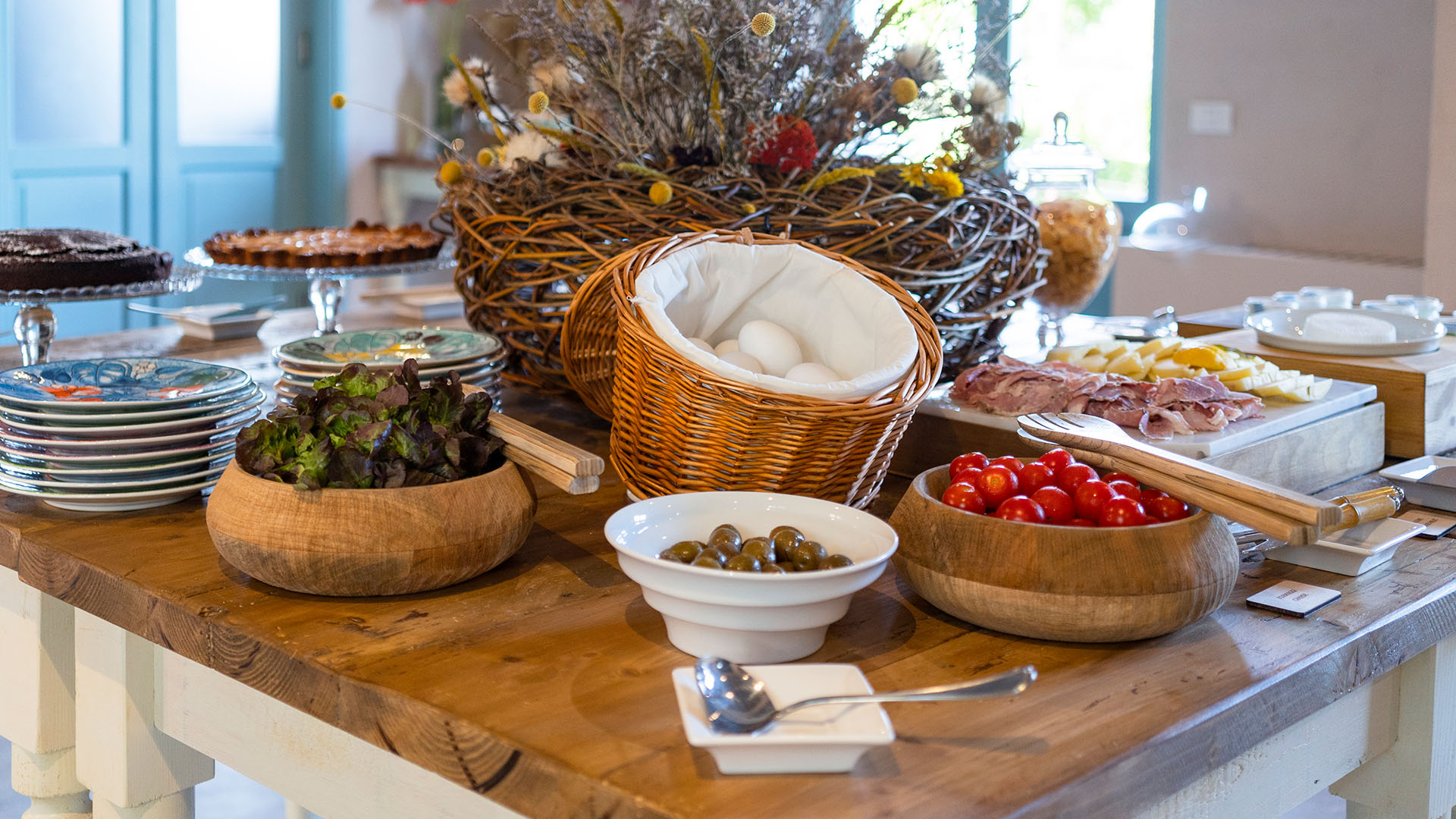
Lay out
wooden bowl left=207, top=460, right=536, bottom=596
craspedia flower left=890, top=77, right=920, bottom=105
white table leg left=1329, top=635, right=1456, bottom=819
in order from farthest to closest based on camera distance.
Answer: craspedia flower left=890, top=77, right=920, bottom=105
white table leg left=1329, top=635, right=1456, bottom=819
wooden bowl left=207, top=460, right=536, bottom=596

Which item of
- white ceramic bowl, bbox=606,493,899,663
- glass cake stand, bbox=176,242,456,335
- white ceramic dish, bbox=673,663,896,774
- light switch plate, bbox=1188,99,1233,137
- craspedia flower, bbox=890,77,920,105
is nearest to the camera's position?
white ceramic dish, bbox=673,663,896,774

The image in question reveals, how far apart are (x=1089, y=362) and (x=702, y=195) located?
43 cm

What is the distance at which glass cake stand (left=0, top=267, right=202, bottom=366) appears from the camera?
4.79 ft

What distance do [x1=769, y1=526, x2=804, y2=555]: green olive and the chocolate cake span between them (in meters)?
1.07

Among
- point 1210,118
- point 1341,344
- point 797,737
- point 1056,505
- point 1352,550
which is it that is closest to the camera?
point 797,737

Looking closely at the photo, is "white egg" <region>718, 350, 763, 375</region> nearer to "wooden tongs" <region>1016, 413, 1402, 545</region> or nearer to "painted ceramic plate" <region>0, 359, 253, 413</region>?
"wooden tongs" <region>1016, 413, 1402, 545</region>

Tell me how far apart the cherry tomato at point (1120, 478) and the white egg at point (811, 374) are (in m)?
0.22

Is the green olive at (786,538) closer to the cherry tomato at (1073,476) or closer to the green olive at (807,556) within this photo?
the green olive at (807,556)

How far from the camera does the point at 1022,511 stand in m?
0.84

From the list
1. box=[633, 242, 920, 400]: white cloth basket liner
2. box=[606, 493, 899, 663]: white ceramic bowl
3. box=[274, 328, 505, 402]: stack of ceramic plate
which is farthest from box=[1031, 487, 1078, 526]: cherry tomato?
box=[274, 328, 505, 402]: stack of ceramic plate

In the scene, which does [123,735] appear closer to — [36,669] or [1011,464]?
[36,669]

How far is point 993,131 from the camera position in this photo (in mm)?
1473

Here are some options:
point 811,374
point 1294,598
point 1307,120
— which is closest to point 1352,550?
point 1294,598

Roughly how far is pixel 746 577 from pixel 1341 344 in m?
0.97
